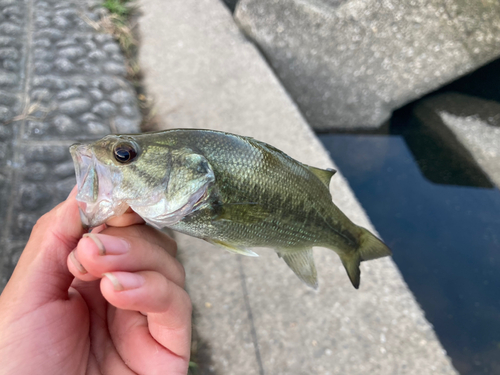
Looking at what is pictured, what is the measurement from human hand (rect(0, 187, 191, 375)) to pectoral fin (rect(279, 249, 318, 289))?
1.51ft

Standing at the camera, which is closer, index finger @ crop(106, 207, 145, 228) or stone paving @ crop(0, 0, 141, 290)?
index finger @ crop(106, 207, 145, 228)

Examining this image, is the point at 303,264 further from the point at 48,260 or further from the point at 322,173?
the point at 48,260

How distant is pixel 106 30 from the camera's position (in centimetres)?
345

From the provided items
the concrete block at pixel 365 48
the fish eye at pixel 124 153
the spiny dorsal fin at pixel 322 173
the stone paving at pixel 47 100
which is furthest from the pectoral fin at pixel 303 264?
the concrete block at pixel 365 48

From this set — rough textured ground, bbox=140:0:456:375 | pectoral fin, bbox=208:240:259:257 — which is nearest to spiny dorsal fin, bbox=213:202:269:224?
pectoral fin, bbox=208:240:259:257

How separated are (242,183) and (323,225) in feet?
1.43

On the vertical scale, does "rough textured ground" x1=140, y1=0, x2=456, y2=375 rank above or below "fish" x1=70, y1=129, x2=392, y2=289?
below

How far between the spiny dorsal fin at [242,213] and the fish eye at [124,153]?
1.10 feet

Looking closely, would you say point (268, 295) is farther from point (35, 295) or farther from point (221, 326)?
point (35, 295)

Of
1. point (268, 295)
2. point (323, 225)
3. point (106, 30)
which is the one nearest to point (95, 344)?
point (323, 225)

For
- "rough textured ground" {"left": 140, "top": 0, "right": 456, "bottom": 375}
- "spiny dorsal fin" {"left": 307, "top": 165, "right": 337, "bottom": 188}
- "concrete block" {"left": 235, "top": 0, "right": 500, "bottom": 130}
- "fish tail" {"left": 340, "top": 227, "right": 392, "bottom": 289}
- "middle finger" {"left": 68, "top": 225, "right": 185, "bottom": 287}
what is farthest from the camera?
"concrete block" {"left": 235, "top": 0, "right": 500, "bottom": 130}

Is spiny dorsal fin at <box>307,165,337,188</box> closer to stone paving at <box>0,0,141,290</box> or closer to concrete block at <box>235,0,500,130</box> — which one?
stone paving at <box>0,0,141,290</box>

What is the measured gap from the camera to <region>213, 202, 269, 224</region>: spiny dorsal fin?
120 cm

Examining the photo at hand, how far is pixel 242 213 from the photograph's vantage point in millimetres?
1221
